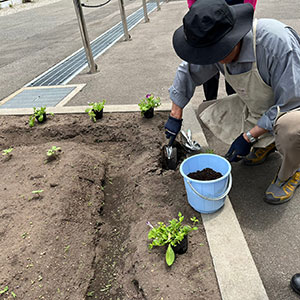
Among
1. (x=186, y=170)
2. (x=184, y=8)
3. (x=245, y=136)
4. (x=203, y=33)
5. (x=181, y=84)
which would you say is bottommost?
(x=184, y=8)

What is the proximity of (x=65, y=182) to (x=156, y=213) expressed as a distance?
902mm

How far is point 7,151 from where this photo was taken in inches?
116

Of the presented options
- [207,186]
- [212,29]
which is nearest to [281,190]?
[207,186]

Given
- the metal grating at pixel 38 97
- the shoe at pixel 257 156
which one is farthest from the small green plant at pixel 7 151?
the shoe at pixel 257 156

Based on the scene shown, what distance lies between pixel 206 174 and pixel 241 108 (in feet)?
2.83

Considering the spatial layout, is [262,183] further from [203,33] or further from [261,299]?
[203,33]

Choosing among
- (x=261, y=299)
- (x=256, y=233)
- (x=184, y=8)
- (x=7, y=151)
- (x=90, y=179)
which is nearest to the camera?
(x=261, y=299)

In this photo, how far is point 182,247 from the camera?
180 cm

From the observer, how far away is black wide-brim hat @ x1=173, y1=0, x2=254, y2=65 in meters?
1.70

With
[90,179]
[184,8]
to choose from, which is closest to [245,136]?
[90,179]

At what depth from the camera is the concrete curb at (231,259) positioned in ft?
5.22

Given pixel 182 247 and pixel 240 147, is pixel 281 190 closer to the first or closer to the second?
pixel 240 147

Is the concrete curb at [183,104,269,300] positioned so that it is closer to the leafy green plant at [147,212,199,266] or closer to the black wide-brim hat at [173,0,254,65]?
the leafy green plant at [147,212,199,266]

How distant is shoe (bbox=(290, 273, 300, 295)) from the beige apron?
1.01m
